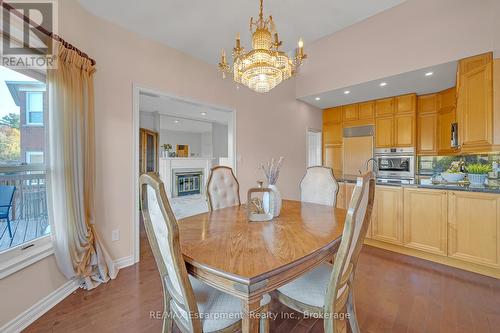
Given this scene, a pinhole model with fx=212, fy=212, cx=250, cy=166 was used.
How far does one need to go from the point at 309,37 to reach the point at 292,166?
2242mm

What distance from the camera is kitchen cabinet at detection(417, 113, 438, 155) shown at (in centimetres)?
350

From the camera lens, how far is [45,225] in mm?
1846

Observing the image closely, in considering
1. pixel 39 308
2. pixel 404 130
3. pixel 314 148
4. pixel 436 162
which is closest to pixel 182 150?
Result: pixel 314 148

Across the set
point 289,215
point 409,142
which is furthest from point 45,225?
point 409,142

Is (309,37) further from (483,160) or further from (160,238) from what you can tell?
(160,238)

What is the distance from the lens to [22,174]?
5.39 feet

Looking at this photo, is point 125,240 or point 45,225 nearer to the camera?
point 45,225

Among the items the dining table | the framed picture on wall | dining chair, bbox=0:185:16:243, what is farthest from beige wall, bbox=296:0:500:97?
the framed picture on wall

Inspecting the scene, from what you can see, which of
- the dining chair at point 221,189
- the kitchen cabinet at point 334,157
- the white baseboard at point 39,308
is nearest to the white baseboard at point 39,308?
the white baseboard at point 39,308

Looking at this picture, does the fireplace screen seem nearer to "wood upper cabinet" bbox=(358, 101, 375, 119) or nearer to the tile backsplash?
"wood upper cabinet" bbox=(358, 101, 375, 119)

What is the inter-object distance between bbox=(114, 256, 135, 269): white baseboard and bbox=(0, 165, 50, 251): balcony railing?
0.74 m

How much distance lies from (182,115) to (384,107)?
486 cm

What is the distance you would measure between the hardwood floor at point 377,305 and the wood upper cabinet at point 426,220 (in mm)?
338

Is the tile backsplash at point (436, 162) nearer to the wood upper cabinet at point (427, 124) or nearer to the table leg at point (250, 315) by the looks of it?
the wood upper cabinet at point (427, 124)
